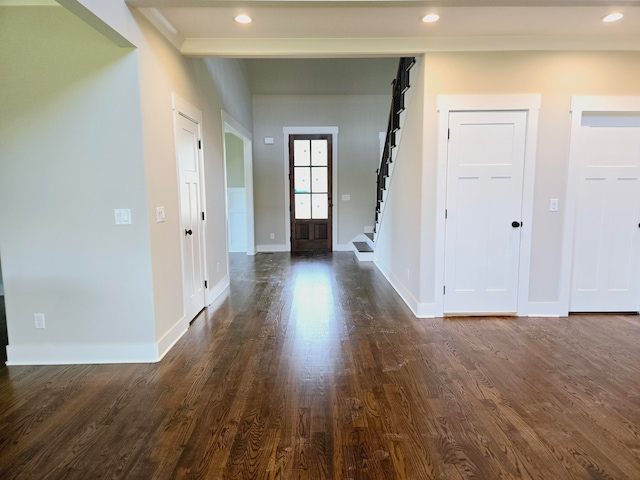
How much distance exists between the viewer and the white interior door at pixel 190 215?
348 cm

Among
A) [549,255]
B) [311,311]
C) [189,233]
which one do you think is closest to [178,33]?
[189,233]

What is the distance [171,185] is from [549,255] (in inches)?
144

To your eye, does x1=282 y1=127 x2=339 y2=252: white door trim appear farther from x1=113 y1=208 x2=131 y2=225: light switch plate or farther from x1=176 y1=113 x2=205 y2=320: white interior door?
x1=113 y1=208 x2=131 y2=225: light switch plate

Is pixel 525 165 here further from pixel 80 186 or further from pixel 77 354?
pixel 77 354

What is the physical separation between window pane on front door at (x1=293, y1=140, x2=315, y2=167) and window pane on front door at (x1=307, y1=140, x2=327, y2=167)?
8 centimetres

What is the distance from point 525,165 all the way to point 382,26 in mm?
1864

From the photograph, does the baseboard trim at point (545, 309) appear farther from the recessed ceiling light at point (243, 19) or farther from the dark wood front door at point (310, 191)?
the dark wood front door at point (310, 191)

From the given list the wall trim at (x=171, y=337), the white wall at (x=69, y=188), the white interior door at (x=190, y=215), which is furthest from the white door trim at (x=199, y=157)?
the white wall at (x=69, y=188)

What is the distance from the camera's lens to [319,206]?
7816 millimetres

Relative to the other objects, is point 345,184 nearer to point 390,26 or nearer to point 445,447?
point 390,26

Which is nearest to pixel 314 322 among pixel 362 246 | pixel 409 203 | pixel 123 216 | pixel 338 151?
pixel 409 203

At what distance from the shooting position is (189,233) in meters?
3.66

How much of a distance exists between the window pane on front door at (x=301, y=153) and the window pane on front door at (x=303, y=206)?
0.64m

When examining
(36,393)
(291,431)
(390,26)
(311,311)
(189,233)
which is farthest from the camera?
(311,311)
